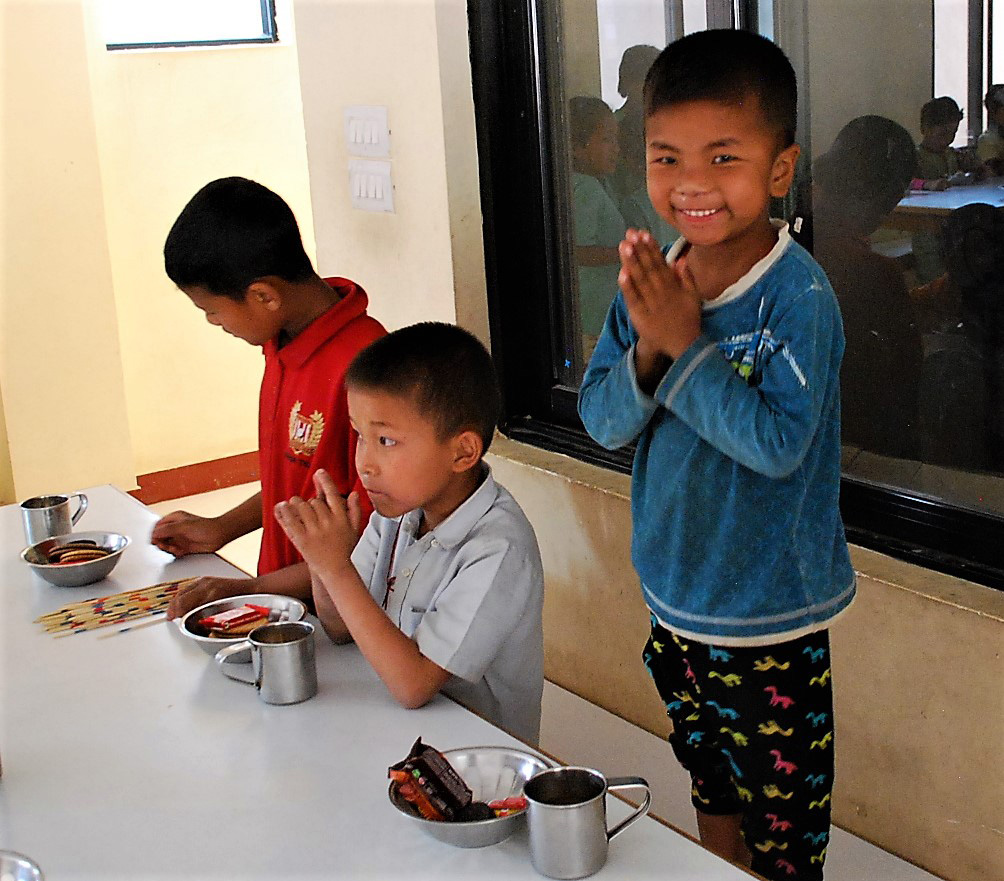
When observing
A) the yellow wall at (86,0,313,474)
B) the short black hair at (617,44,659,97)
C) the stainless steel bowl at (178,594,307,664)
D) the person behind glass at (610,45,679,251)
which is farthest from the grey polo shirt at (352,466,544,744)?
the yellow wall at (86,0,313,474)

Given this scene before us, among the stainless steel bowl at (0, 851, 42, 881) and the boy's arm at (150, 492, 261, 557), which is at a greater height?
the boy's arm at (150, 492, 261, 557)

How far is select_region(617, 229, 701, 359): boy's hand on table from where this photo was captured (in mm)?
1360

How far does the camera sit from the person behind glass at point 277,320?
1828 mm

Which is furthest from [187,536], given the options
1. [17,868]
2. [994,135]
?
[994,135]

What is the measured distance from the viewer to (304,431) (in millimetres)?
1842

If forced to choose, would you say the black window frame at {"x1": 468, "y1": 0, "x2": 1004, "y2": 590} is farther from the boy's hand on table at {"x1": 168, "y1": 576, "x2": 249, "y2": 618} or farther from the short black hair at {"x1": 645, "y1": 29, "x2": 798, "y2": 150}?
the short black hair at {"x1": 645, "y1": 29, "x2": 798, "y2": 150}

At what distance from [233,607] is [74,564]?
288mm

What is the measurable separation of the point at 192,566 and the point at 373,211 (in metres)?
1.27

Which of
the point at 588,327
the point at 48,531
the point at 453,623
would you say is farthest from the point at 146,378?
the point at 453,623

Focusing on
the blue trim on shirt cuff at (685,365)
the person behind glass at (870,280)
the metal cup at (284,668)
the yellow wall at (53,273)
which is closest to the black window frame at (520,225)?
the person behind glass at (870,280)

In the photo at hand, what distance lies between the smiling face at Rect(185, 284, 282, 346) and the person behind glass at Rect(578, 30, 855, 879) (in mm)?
551

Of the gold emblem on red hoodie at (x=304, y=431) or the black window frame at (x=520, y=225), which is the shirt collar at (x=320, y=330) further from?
the black window frame at (x=520, y=225)

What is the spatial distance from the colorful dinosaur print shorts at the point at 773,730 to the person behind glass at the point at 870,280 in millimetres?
676

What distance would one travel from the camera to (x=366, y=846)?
1.07 m
